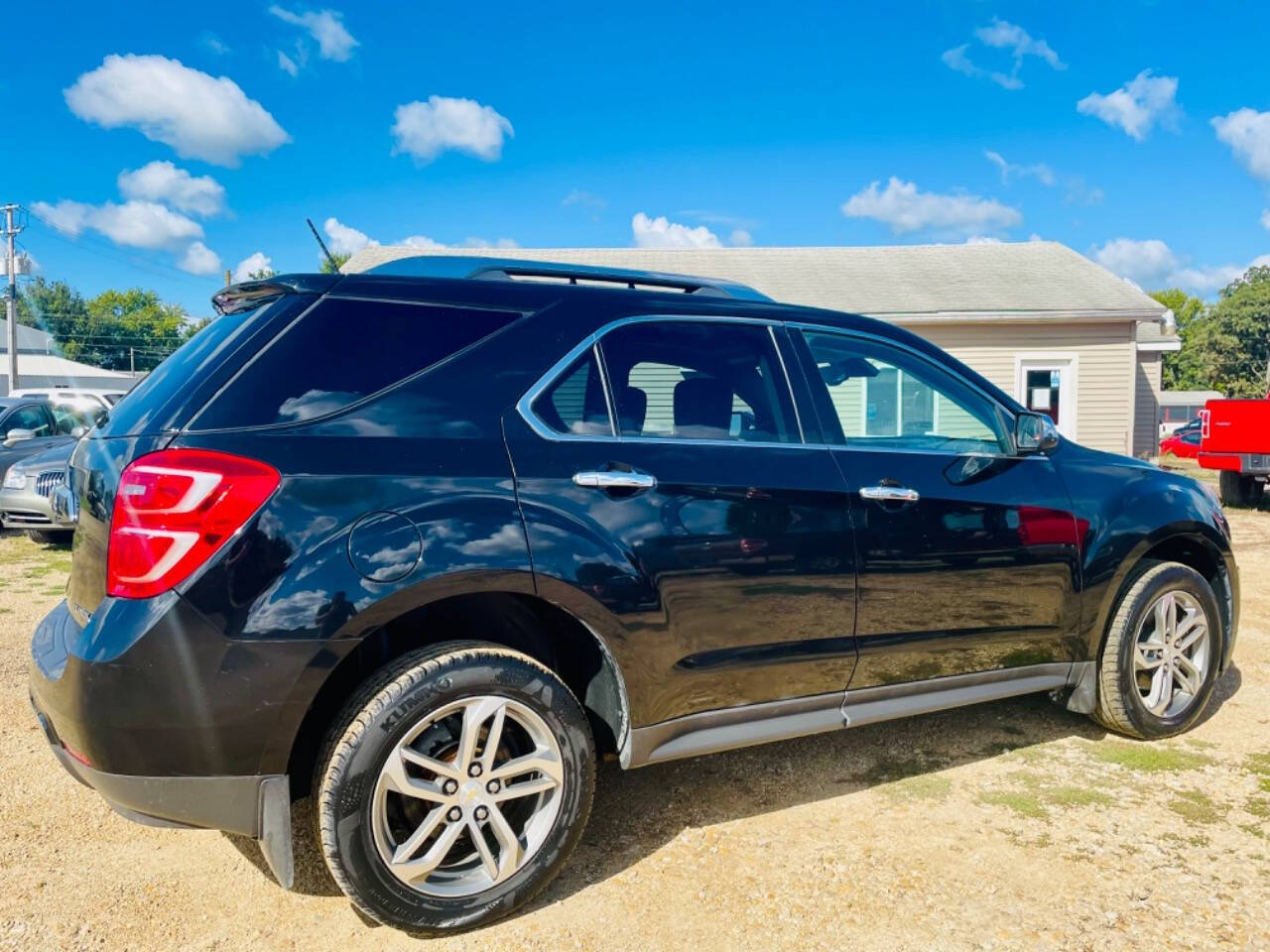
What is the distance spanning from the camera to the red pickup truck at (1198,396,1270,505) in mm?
11109

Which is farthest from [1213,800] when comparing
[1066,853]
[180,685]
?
[180,685]

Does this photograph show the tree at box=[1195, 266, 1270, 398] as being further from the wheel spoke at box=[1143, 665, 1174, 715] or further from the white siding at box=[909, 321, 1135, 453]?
the wheel spoke at box=[1143, 665, 1174, 715]

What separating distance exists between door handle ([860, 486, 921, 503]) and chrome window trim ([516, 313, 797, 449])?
21 cm

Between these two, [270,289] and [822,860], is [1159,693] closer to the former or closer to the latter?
[822,860]

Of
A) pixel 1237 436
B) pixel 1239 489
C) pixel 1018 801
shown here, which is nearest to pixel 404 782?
pixel 1018 801

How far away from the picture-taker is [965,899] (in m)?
2.69

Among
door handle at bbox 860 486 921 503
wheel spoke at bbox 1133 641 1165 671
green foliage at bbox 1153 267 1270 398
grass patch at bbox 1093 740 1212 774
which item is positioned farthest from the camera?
green foliage at bbox 1153 267 1270 398

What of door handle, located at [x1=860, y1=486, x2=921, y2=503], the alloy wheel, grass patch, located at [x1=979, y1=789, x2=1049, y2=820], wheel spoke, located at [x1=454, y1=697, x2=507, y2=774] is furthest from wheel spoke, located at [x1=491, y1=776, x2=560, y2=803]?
grass patch, located at [x1=979, y1=789, x2=1049, y2=820]

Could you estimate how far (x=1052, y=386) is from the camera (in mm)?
17578

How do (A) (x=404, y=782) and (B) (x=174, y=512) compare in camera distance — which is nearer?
(B) (x=174, y=512)

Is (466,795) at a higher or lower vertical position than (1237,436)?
lower

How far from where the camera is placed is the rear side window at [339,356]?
2359mm

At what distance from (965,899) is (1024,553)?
4.27 ft

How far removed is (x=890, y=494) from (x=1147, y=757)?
179cm
